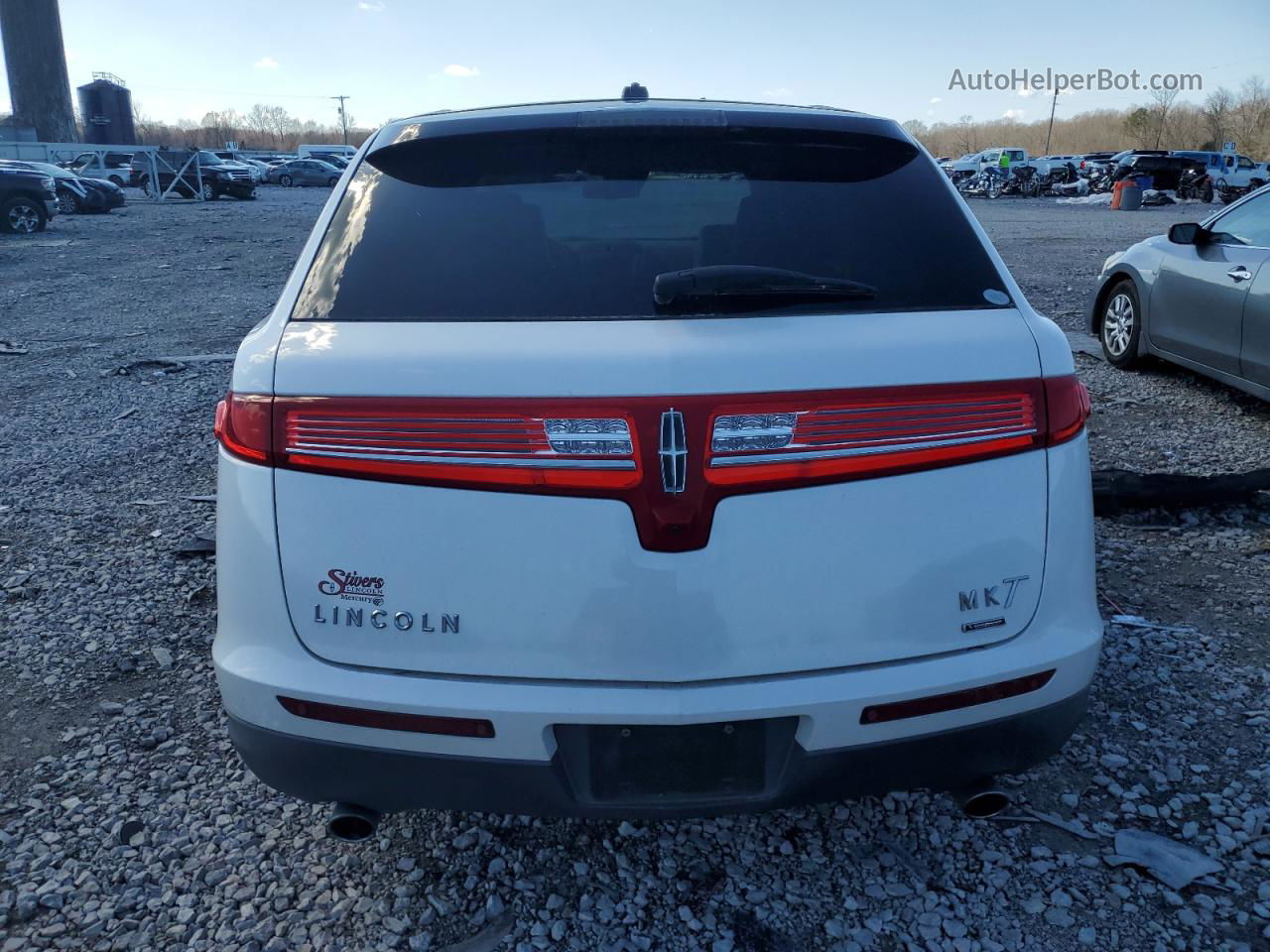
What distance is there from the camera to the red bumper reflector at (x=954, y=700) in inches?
73.6

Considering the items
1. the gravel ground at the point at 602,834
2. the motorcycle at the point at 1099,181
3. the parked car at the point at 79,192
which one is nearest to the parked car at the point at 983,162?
the motorcycle at the point at 1099,181

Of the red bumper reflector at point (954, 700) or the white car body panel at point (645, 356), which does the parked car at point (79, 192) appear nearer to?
the white car body panel at point (645, 356)

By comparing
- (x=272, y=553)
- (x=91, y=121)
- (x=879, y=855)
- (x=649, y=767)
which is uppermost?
(x=91, y=121)

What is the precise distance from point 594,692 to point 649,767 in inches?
8.2

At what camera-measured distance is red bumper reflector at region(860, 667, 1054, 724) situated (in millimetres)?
1870

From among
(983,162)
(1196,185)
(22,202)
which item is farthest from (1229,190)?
(22,202)

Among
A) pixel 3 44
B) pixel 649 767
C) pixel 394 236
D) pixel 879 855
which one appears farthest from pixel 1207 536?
pixel 3 44

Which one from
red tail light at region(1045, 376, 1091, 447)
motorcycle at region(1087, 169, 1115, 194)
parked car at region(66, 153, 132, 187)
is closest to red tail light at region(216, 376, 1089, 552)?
red tail light at region(1045, 376, 1091, 447)

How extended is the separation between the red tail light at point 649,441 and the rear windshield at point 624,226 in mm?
280

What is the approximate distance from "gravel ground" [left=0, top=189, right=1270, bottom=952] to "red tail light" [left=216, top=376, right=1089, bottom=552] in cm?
111

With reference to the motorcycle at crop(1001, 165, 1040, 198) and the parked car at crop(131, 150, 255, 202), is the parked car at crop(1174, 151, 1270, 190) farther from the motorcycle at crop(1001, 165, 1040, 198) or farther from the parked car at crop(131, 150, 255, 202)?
the parked car at crop(131, 150, 255, 202)

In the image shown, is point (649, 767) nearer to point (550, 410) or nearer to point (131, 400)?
point (550, 410)

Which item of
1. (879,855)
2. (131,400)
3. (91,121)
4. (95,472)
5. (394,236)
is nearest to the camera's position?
(394,236)

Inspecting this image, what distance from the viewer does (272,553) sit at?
1.87m
